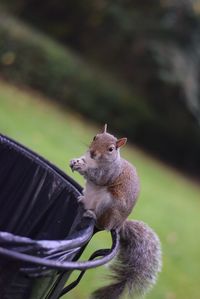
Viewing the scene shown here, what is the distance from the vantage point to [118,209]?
2.29m

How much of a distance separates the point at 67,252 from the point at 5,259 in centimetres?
24

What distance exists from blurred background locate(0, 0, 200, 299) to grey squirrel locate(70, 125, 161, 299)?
554 centimetres

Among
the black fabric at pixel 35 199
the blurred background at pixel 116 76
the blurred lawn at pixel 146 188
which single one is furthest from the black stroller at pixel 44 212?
the blurred background at pixel 116 76

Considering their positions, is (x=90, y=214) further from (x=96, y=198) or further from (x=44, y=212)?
(x=44, y=212)

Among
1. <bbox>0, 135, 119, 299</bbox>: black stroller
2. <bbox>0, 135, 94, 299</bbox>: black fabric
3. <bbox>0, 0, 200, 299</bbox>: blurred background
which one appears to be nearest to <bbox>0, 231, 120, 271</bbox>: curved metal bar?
<bbox>0, 135, 119, 299</bbox>: black stroller

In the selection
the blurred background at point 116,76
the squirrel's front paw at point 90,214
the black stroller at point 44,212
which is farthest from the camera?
the blurred background at point 116,76

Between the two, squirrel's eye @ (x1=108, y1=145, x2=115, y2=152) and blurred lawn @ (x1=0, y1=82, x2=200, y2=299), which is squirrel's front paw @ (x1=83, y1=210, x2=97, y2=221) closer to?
squirrel's eye @ (x1=108, y1=145, x2=115, y2=152)

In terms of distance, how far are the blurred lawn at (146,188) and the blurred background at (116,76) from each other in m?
0.04

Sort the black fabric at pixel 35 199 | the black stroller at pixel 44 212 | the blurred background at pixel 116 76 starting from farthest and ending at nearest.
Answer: the blurred background at pixel 116 76, the black fabric at pixel 35 199, the black stroller at pixel 44 212

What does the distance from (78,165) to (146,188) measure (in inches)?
213

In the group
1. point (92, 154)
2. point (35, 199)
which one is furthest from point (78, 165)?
point (35, 199)

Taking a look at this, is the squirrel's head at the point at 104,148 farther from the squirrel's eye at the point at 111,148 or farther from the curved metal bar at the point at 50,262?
the curved metal bar at the point at 50,262

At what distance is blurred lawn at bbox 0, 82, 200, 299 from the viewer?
4996 millimetres

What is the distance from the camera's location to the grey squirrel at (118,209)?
2.24 m
